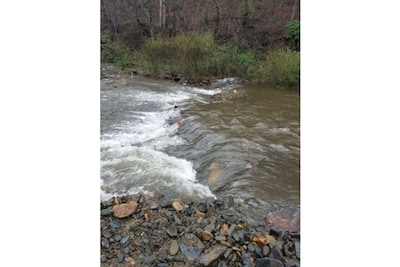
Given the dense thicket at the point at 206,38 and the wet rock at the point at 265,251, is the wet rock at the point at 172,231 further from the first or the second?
the dense thicket at the point at 206,38

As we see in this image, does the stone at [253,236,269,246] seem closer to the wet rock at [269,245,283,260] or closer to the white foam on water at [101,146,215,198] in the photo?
the wet rock at [269,245,283,260]

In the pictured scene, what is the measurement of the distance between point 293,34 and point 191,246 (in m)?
15.1

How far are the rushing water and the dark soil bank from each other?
0.31 metres

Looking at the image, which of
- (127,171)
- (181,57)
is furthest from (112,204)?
(181,57)

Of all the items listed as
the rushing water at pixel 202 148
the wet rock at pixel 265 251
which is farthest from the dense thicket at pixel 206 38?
the wet rock at pixel 265 251

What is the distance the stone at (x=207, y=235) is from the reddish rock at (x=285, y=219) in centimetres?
61

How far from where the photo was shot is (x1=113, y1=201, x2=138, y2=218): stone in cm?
265

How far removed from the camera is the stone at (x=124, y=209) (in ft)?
8.69

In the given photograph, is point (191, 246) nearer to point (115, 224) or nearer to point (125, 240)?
point (125, 240)

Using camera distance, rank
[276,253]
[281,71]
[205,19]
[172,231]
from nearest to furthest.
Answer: [276,253], [172,231], [281,71], [205,19]

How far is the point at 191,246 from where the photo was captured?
2270 mm

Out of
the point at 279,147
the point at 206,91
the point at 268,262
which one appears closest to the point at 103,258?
the point at 268,262

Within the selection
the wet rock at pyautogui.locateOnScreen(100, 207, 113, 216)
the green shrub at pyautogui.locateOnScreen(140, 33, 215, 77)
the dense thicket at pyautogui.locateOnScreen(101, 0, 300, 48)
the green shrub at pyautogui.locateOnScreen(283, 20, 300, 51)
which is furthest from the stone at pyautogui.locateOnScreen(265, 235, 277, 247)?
the dense thicket at pyautogui.locateOnScreen(101, 0, 300, 48)
